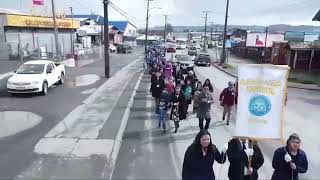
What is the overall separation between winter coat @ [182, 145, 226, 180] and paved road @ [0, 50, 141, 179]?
180 inches

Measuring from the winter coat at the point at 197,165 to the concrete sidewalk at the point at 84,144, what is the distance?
130 inches

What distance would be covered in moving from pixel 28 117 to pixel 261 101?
1085 centimetres

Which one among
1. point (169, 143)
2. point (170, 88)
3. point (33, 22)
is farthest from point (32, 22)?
point (169, 143)

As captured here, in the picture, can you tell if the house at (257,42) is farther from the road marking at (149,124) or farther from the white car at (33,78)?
the road marking at (149,124)

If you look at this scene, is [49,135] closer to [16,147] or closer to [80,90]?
[16,147]

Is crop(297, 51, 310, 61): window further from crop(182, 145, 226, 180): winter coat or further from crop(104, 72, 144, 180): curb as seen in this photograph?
crop(182, 145, 226, 180): winter coat

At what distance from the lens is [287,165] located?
648cm

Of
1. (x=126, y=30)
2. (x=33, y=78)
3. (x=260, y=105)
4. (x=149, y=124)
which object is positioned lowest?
(x=126, y=30)

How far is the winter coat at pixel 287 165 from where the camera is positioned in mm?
6443

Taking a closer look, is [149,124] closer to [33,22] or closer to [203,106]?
[203,106]

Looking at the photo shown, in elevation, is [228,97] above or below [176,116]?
above

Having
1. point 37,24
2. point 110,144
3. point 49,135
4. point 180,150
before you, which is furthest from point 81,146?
point 37,24

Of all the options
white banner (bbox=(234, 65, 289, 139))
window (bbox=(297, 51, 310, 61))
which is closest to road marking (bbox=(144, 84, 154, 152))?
white banner (bbox=(234, 65, 289, 139))

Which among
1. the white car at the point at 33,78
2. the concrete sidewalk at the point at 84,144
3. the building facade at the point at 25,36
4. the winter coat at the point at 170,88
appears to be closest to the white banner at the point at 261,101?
the concrete sidewalk at the point at 84,144
